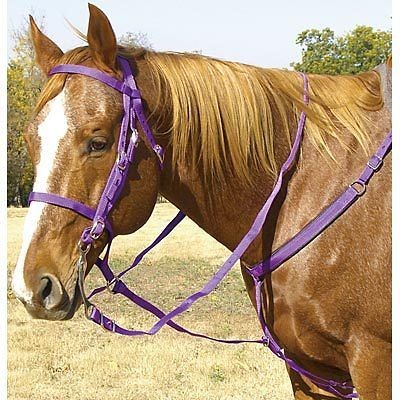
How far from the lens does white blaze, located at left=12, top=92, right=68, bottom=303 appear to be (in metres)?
2.30

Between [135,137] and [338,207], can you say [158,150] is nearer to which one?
[135,137]

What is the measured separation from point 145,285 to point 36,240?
25.3 ft

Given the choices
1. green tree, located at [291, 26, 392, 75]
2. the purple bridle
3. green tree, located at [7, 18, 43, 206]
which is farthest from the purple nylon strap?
green tree, located at [291, 26, 392, 75]

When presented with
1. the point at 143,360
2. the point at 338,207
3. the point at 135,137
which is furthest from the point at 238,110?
the point at 143,360

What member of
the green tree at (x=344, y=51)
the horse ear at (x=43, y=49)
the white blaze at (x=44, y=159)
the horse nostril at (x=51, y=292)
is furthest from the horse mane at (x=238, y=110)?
the green tree at (x=344, y=51)

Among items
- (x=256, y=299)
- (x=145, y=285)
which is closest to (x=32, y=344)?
(x=145, y=285)

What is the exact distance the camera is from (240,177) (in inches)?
105

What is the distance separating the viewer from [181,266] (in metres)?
12.1

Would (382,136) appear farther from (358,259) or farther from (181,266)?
(181,266)

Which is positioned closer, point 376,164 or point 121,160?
point 121,160

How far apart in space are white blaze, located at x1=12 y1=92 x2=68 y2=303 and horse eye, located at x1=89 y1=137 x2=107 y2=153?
10 cm

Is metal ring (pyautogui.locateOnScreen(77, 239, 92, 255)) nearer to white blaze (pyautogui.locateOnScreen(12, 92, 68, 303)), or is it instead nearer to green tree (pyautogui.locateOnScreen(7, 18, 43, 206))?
white blaze (pyautogui.locateOnScreen(12, 92, 68, 303))

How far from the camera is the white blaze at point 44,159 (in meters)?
2.30

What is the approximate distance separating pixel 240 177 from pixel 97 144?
0.62 m
